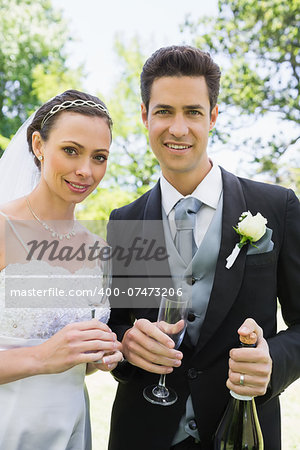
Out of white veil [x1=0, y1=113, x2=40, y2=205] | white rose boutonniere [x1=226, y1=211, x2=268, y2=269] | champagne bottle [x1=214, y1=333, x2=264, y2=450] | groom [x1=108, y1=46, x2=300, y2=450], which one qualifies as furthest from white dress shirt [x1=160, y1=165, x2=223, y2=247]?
white veil [x1=0, y1=113, x2=40, y2=205]

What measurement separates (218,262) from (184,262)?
0.21 meters

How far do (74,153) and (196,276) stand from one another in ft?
3.22

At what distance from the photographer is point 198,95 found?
Answer: 2.51 metres

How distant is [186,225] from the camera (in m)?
2.47

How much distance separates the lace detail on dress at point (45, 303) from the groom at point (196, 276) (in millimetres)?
198

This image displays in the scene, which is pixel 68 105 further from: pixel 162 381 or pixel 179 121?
pixel 162 381

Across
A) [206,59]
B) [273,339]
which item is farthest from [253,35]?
[273,339]

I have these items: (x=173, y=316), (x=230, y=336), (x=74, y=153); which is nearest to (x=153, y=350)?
(x=173, y=316)

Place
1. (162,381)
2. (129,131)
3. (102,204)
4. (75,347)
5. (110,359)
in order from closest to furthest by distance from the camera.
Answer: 1. (75,347)
2. (110,359)
3. (162,381)
4. (102,204)
5. (129,131)

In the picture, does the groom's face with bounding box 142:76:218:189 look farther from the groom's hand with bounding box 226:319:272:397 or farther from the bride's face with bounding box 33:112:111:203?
the groom's hand with bounding box 226:319:272:397

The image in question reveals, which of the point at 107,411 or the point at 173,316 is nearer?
the point at 173,316

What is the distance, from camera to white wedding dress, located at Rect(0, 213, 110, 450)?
224 cm

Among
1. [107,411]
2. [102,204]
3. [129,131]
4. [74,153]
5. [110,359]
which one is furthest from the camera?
[129,131]

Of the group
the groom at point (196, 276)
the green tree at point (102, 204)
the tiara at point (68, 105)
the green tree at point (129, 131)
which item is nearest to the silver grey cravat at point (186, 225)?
the groom at point (196, 276)
